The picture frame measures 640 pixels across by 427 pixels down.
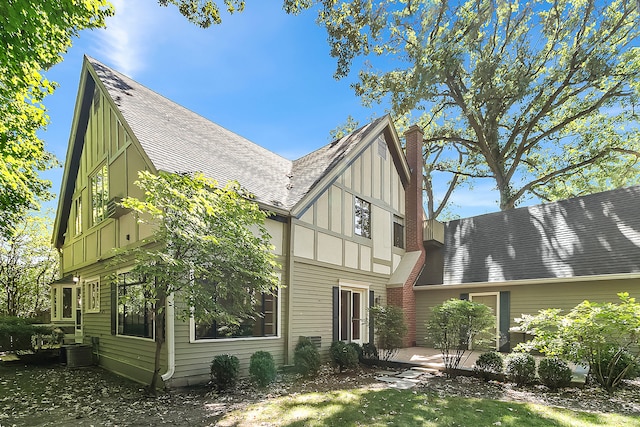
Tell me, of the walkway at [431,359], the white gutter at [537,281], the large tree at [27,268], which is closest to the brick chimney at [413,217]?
the white gutter at [537,281]

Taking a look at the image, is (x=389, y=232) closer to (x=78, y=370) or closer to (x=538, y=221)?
(x=538, y=221)

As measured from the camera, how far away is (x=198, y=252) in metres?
6.91

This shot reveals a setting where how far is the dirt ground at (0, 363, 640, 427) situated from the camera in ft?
20.0

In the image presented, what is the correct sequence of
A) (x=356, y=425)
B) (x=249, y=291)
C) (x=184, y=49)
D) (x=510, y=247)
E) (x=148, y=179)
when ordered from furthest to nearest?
(x=510, y=247) < (x=184, y=49) < (x=249, y=291) < (x=148, y=179) < (x=356, y=425)

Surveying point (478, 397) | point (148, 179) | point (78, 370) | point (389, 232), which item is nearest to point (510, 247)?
point (389, 232)

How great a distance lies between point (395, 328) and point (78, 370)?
31.3 ft

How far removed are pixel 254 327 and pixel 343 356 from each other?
269cm

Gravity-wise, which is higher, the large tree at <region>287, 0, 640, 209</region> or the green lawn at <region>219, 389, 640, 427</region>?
the large tree at <region>287, 0, 640, 209</region>

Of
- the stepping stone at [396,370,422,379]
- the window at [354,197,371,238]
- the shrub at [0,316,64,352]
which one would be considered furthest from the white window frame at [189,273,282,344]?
the shrub at [0,316,64,352]

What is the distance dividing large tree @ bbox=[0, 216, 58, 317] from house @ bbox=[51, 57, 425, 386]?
10.9m

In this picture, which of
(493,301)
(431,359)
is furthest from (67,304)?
(493,301)

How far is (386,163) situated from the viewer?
14789 millimetres

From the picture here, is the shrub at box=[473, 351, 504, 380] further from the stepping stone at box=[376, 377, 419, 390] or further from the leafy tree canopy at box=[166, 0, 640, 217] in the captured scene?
the leafy tree canopy at box=[166, 0, 640, 217]

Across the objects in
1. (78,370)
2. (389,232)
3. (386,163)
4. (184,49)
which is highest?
(184,49)
